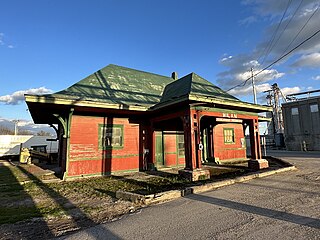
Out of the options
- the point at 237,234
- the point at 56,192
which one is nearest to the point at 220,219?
the point at 237,234

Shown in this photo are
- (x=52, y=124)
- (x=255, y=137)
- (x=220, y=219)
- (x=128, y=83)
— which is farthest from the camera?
(x=52, y=124)

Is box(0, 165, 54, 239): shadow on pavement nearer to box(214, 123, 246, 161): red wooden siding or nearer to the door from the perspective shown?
the door

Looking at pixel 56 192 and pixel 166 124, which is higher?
pixel 166 124

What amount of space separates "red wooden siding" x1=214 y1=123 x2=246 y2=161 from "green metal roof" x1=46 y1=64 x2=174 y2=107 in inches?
192

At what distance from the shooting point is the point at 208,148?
13469mm

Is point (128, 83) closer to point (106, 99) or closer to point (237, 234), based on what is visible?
point (106, 99)

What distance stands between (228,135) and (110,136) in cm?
865

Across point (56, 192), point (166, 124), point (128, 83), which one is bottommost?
point (56, 192)

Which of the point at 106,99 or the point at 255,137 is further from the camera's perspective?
the point at 255,137

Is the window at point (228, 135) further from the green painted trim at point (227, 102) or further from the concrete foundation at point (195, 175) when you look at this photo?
the concrete foundation at point (195, 175)

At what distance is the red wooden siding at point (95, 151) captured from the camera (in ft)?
28.7

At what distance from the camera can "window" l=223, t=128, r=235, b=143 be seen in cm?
1416

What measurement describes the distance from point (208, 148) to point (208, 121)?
6.53 feet

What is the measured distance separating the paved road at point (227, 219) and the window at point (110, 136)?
214 inches
